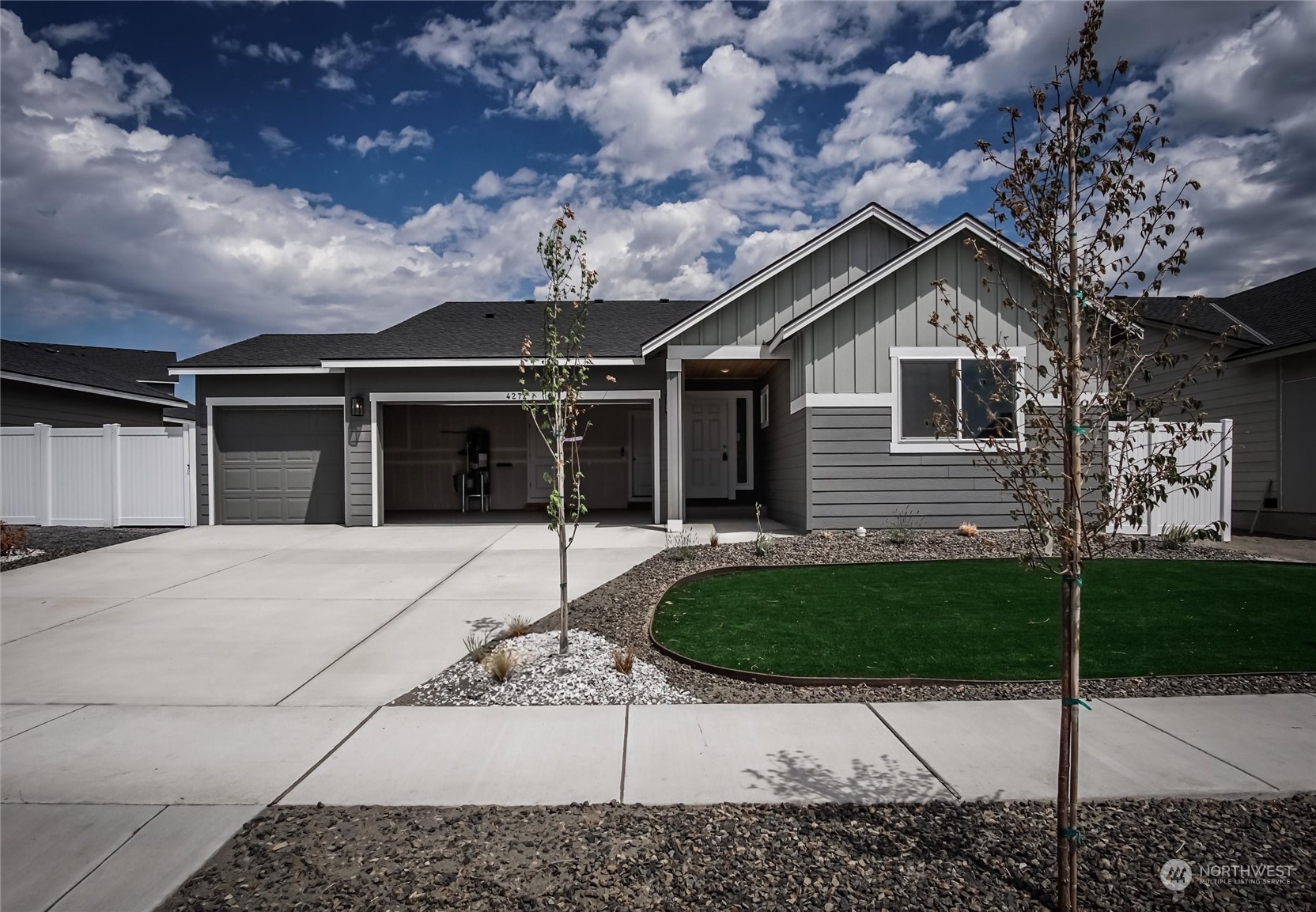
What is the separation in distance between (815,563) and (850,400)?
2.95 m

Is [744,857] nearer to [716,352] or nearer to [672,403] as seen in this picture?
[672,403]

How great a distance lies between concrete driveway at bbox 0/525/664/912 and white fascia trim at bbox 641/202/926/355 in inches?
142

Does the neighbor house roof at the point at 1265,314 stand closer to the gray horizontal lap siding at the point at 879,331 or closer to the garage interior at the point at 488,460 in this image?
the gray horizontal lap siding at the point at 879,331

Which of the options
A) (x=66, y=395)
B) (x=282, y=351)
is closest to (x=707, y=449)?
(x=282, y=351)

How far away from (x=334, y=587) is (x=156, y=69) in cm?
793

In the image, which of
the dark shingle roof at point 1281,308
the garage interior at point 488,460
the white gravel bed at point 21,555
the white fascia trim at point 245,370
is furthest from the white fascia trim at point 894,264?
the white gravel bed at point 21,555

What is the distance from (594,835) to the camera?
8.71 ft

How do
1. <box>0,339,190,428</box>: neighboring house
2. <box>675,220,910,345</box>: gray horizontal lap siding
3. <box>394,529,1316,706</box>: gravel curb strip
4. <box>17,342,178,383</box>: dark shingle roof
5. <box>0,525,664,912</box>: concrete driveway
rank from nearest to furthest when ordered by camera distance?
<box>0,525,664,912</box>: concrete driveway
<box>394,529,1316,706</box>: gravel curb strip
<box>675,220,910,345</box>: gray horizontal lap siding
<box>0,339,190,428</box>: neighboring house
<box>17,342,178,383</box>: dark shingle roof

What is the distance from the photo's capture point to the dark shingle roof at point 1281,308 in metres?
11.4

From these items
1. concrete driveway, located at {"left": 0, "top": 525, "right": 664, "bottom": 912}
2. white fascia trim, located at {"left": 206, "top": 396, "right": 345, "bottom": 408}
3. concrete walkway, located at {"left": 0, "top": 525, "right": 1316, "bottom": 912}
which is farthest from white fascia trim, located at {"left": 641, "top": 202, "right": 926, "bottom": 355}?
concrete walkway, located at {"left": 0, "top": 525, "right": 1316, "bottom": 912}

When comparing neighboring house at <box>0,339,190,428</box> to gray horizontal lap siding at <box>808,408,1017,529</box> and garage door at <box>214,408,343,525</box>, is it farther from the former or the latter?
gray horizontal lap siding at <box>808,408,1017,529</box>

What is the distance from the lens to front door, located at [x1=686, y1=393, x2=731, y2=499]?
15.1 meters

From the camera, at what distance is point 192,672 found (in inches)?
190

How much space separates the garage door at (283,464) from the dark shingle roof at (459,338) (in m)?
1.10
